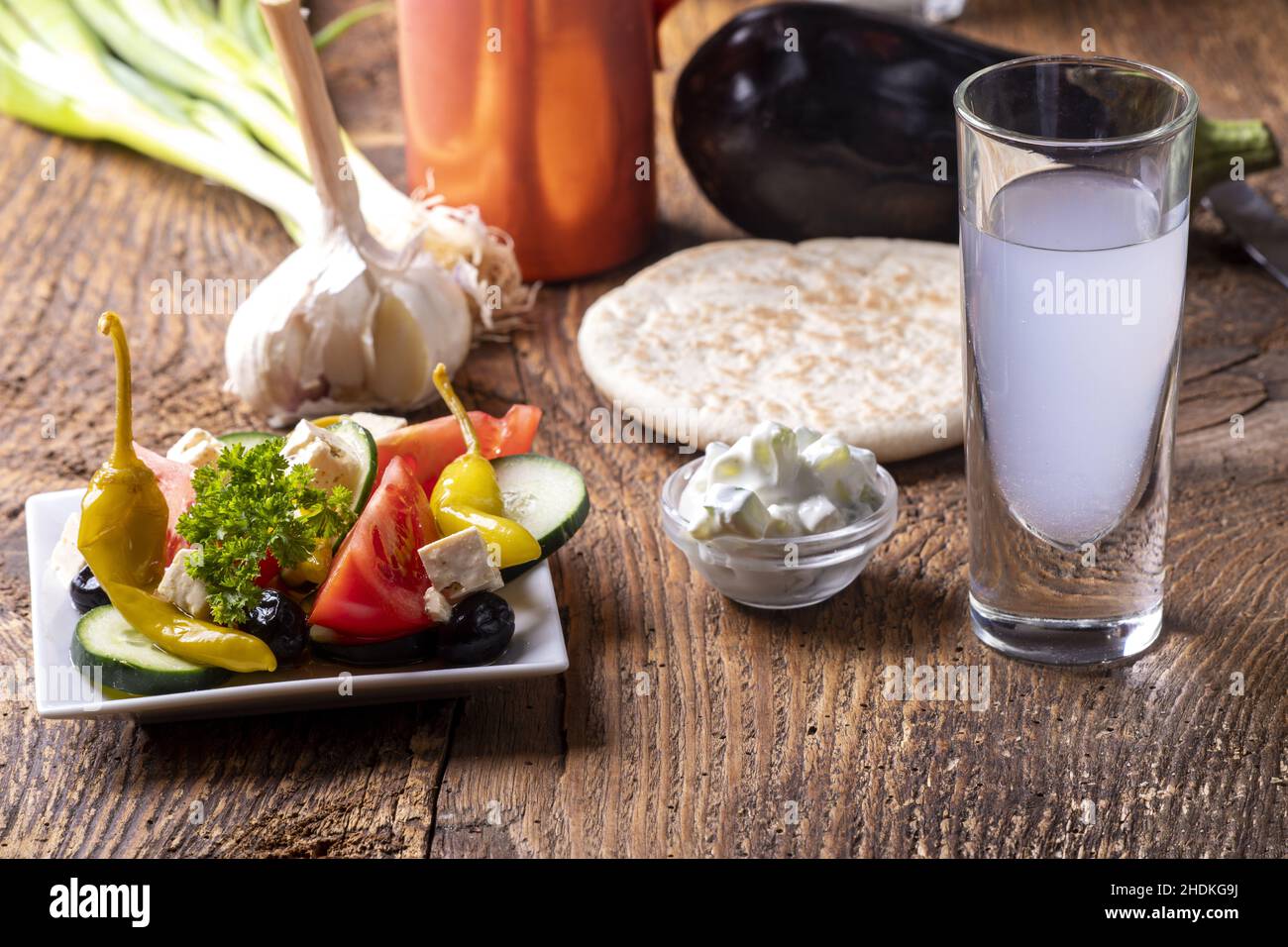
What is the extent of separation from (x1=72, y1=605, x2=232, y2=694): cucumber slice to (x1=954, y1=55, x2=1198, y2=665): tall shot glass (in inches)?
27.4

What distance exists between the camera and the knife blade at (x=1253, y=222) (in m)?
2.05

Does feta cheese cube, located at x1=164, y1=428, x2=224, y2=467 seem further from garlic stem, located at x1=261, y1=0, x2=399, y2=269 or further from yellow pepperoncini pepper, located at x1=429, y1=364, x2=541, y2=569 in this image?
garlic stem, located at x1=261, y1=0, x2=399, y2=269

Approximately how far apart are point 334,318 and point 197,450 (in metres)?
0.38

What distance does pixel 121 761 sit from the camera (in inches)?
50.1

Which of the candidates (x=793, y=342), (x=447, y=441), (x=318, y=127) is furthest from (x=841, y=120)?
(x=447, y=441)

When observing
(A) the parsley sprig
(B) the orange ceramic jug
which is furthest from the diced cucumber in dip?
(B) the orange ceramic jug

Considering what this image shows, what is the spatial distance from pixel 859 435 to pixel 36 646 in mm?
870

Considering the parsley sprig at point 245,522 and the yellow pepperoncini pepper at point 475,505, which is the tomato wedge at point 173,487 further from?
the yellow pepperoncini pepper at point 475,505

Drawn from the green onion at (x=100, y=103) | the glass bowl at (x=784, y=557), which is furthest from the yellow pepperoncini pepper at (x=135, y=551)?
the green onion at (x=100, y=103)

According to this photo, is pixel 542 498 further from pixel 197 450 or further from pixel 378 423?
pixel 197 450

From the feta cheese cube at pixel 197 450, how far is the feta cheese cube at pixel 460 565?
10.9 inches

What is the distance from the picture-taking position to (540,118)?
6.67 feet

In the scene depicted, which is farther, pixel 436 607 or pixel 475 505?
pixel 475 505

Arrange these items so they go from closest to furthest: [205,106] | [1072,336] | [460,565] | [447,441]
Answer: [1072,336]
[460,565]
[447,441]
[205,106]
